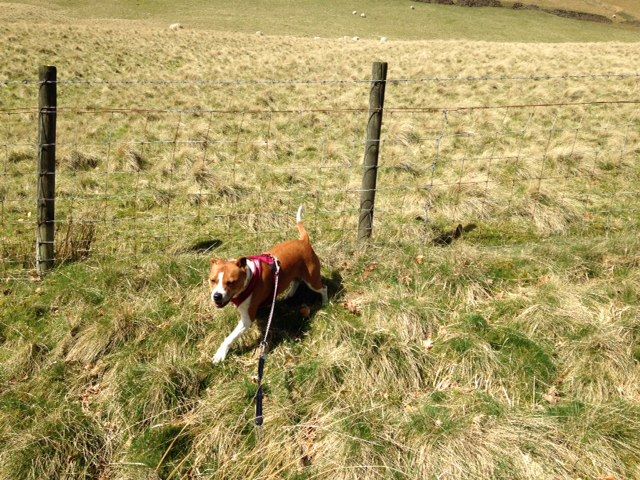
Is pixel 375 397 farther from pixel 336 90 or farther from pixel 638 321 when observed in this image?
pixel 336 90

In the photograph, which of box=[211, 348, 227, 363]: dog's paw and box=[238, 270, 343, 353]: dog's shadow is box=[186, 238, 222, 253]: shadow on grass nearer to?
box=[238, 270, 343, 353]: dog's shadow

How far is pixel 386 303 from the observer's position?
4.90 metres

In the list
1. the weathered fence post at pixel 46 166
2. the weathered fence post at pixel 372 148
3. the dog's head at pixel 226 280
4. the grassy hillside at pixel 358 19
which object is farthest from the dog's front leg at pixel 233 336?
the grassy hillside at pixel 358 19

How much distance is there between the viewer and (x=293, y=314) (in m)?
5.01

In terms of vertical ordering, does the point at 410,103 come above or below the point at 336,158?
above

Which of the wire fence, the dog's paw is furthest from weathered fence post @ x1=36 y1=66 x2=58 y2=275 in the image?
the dog's paw

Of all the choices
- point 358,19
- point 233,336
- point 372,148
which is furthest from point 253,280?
point 358,19

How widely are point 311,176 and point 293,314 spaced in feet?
14.8

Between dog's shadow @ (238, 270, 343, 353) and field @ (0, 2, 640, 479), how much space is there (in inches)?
1.2

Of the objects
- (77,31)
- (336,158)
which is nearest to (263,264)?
(336,158)

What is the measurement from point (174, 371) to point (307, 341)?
1.16 metres

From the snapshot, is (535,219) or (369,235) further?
(535,219)

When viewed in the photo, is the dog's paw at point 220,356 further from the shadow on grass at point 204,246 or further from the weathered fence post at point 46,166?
the weathered fence post at point 46,166

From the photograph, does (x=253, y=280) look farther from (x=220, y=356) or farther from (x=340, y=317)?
(x=340, y=317)
